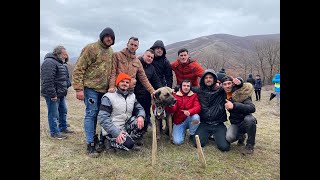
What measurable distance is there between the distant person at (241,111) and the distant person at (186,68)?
3.65ft

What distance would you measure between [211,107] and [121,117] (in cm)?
216

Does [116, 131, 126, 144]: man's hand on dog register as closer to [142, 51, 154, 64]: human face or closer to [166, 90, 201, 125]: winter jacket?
[166, 90, 201, 125]: winter jacket

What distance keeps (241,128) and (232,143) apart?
0.72 m

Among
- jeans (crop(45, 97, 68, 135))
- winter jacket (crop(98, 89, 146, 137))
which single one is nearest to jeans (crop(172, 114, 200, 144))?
winter jacket (crop(98, 89, 146, 137))

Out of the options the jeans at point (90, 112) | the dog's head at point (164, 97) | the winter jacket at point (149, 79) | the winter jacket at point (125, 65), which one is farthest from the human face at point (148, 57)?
the jeans at point (90, 112)

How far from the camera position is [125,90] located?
19.4 feet

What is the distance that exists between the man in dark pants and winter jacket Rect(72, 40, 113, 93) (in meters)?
2.25

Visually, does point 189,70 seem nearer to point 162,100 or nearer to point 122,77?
point 162,100

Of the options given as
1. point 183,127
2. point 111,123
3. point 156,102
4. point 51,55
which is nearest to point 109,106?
point 111,123

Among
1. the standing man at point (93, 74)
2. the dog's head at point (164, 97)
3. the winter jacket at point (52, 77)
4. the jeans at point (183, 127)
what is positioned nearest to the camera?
the standing man at point (93, 74)

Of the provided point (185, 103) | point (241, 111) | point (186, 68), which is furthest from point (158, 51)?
point (241, 111)

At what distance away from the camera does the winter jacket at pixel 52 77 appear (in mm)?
6836

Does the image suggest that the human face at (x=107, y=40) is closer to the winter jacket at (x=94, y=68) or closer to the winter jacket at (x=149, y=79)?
the winter jacket at (x=94, y=68)

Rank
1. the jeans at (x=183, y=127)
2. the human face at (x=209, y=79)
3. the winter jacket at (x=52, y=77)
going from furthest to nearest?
the winter jacket at (x=52, y=77), the jeans at (x=183, y=127), the human face at (x=209, y=79)
